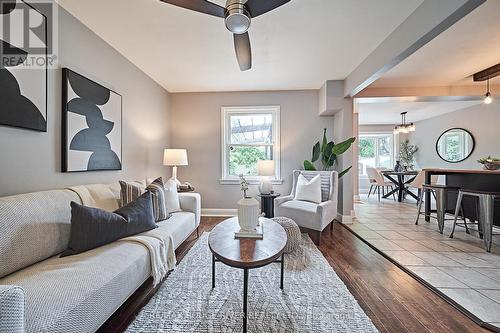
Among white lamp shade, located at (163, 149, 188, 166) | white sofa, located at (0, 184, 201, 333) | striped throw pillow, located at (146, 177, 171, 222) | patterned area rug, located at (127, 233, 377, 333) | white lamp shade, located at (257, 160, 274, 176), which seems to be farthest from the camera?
white lamp shade, located at (257, 160, 274, 176)

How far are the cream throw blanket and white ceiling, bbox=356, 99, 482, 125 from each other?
4711 millimetres

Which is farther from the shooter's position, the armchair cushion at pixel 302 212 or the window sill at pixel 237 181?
the window sill at pixel 237 181

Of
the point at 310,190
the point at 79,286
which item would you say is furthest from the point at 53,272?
the point at 310,190

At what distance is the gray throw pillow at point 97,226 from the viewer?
4.99 ft

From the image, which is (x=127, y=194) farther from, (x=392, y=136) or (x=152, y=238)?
(x=392, y=136)

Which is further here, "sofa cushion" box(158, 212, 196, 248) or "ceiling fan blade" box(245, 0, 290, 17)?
"sofa cushion" box(158, 212, 196, 248)

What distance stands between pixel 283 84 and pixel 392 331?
143 inches

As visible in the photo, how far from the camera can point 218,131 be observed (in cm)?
437

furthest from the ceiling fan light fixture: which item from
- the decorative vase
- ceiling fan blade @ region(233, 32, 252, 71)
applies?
the decorative vase

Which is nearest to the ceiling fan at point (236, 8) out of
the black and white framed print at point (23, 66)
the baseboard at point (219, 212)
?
the black and white framed print at point (23, 66)

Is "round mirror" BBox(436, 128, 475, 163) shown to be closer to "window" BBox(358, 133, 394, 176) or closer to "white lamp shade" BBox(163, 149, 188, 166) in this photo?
"window" BBox(358, 133, 394, 176)

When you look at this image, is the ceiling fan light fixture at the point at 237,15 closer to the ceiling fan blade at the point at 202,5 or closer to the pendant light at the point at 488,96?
the ceiling fan blade at the point at 202,5

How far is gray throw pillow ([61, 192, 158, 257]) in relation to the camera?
4.99 feet

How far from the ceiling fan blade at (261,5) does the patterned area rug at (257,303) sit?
213 centimetres
